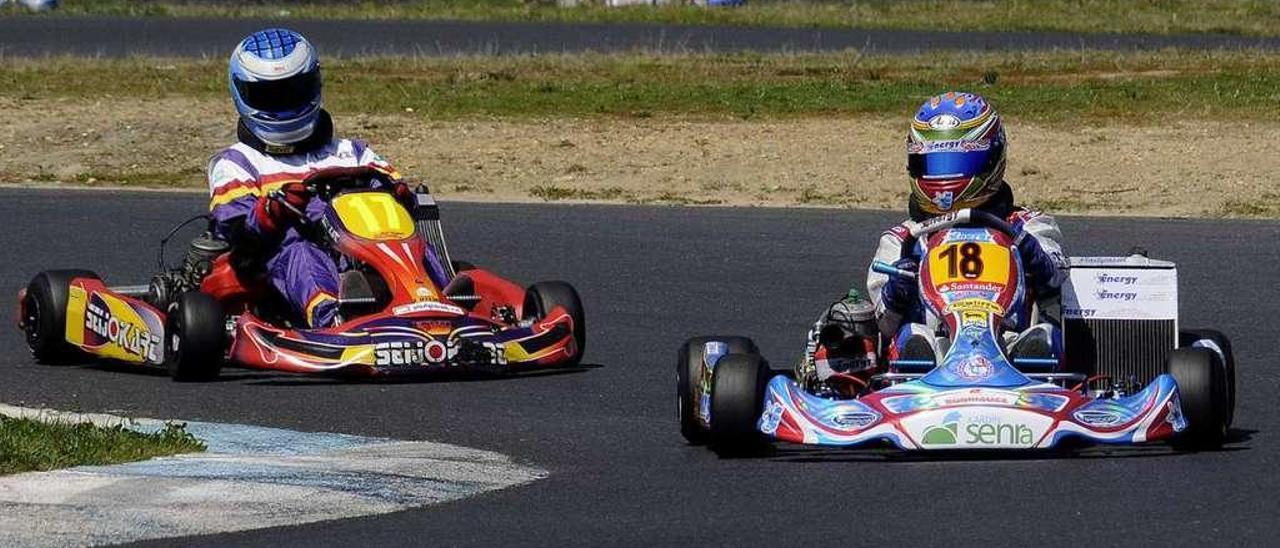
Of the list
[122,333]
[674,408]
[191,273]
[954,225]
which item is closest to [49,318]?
[122,333]

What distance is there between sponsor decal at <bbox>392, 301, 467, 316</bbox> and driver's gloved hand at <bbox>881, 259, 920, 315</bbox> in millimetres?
2191

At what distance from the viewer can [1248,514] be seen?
708 cm

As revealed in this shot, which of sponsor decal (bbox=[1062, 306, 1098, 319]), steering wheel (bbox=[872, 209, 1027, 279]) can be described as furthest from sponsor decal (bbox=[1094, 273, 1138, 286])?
steering wheel (bbox=[872, 209, 1027, 279])

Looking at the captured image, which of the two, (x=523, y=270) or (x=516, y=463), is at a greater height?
(x=516, y=463)

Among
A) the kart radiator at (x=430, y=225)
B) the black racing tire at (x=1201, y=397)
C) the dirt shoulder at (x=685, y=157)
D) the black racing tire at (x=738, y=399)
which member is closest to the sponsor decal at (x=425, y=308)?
the kart radiator at (x=430, y=225)

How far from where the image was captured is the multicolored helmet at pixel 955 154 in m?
8.93

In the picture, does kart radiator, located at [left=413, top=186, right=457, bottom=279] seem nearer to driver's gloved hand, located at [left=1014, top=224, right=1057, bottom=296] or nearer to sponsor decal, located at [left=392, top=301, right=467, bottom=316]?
sponsor decal, located at [left=392, top=301, right=467, bottom=316]

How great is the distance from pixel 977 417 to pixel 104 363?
491 cm

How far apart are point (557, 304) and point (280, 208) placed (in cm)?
120

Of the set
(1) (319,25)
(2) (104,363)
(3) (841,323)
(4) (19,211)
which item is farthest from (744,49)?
(3) (841,323)

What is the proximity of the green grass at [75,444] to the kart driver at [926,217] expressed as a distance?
82.7 inches

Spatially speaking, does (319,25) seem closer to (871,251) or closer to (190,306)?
(871,251)

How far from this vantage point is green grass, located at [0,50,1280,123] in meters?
24.0

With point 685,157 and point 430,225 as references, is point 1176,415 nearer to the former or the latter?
point 430,225
